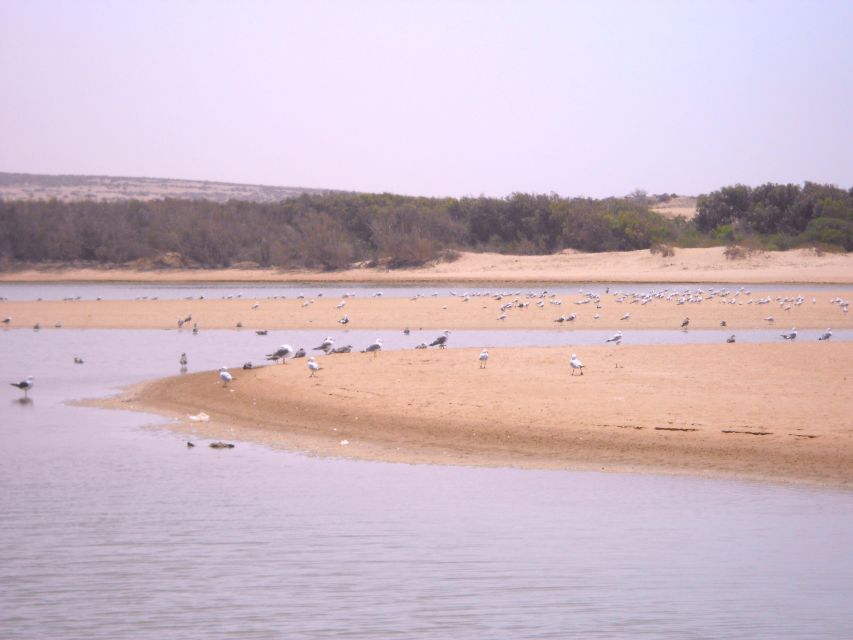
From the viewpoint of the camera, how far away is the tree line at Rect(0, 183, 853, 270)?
51562mm

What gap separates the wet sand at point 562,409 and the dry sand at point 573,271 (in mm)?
25083

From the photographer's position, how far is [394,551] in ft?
28.3

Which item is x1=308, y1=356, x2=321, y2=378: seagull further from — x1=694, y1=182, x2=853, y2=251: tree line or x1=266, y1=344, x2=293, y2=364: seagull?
x1=694, y1=182, x2=853, y2=251: tree line

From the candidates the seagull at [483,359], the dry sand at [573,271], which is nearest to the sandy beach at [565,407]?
the seagull at [483,359]

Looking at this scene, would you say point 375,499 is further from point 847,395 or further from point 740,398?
point 847,395

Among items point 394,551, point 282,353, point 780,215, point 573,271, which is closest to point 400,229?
point 573,271

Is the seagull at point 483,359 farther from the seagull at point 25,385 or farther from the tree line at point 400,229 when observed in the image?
the tree line at point 400,229

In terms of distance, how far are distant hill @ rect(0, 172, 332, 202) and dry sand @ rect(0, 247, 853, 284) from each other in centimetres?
8192

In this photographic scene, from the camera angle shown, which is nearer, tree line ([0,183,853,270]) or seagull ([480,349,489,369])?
seagull ([480,349,489,369])

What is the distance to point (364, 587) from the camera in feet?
25.7

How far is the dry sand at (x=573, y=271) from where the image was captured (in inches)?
1688

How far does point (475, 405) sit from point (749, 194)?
45588 mm

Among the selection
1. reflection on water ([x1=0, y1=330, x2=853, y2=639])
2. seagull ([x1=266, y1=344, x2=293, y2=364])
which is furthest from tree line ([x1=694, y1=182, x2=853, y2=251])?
reflection on water ([x1=0, y1=330, x2=853, y2=639])

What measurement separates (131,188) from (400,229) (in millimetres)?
102464
